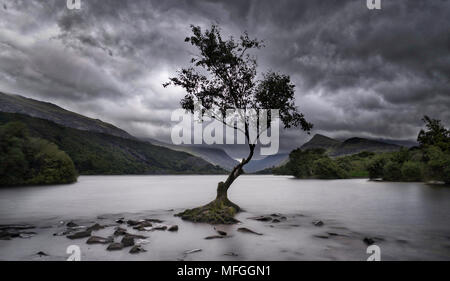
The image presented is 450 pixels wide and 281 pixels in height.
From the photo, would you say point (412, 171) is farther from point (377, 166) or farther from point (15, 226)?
point (15, 226)

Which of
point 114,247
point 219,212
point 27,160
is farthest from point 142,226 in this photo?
point 27,160

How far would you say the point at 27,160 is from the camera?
314ft

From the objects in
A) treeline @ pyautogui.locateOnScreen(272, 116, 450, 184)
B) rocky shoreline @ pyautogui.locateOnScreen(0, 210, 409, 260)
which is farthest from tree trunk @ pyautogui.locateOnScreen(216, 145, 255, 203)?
treeline @ pyautogui.locateOnScreen(272, 116, 450, 184)

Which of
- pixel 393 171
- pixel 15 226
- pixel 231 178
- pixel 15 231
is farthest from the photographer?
pixel 393 171

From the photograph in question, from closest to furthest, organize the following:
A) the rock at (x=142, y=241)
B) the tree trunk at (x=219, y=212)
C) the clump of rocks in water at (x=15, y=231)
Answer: the rock at (x=142, y=241) → the clump of rocks in water at (x=15, y=231) → the tree trunk at (x=219, y=212)

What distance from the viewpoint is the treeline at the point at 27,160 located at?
87250mm

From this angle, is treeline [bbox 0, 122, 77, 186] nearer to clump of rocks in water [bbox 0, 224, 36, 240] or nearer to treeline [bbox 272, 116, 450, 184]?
clump of rocks in water [bbox 0, 224, 36, 240]

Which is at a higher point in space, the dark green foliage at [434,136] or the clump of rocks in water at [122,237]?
the dark green foliage at [434,136]

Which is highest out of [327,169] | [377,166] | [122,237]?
[377,166]

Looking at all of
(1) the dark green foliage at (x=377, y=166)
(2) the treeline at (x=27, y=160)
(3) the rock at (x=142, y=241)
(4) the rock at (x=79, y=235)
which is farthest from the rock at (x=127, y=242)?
(1) the dark green foliage at (x=377, y=166)

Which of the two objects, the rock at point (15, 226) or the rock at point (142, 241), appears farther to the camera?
the rock at point (15, 226)

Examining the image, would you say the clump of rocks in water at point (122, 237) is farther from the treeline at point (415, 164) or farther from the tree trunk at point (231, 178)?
the treeline at point (415, 164)
